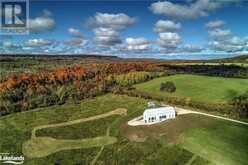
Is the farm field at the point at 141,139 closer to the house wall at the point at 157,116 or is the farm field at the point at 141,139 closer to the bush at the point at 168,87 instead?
the house wall at the point at 157,116

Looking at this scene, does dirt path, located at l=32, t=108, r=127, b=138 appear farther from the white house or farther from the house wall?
the house wall

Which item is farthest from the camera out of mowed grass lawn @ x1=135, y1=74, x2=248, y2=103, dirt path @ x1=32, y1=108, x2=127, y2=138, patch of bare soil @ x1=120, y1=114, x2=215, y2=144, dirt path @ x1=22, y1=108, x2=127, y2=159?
mowed grass lawn @ x1=135, y1=74, x2=248, y2=103

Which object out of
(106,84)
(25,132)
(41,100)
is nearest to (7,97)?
(41,100)

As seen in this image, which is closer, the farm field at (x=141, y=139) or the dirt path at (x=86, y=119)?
the farm field at (x=141, y=139)

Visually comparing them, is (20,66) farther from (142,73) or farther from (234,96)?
(234,96)

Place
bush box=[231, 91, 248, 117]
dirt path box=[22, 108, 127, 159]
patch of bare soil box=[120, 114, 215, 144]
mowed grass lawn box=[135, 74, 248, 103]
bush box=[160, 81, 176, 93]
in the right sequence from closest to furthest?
patch of bare soil box=[120, 114, 215, 144] → dirt path box=[22, 108, 127, 159] → bush box=[231, 91, 248, 117] → mowed grass lawn box=[135, 74, 248, 103] → bush box=[160, 81, 176, 93]

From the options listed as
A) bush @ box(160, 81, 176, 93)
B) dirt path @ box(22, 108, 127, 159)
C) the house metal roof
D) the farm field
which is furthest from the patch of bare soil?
bush @ box(160, 81, 176, 93)

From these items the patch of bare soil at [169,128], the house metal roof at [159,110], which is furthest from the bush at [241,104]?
the house metal roof at [159,110]
